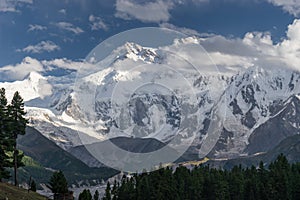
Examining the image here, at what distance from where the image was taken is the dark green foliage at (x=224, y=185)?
155500 mm

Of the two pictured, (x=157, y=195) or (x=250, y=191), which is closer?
(x=157, y=195)

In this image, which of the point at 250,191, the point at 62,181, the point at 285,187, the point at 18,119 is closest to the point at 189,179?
the point at 250,191

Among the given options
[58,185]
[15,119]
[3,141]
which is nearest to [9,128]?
[15,119]

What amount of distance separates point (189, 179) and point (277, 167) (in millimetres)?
33364

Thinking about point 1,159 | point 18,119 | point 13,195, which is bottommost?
point 13,195

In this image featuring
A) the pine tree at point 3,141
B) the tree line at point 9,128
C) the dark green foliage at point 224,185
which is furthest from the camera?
the dark green foliage at point 224,185

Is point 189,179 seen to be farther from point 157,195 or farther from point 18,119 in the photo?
point 18,119

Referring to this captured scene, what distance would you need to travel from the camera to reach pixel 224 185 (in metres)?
173

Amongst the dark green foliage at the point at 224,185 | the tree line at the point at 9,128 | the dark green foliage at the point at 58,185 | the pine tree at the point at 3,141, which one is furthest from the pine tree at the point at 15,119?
the dark green foliage at the point at 224,185

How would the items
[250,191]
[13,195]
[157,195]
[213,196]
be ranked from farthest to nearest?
[213,196] → [250,191] → [157,195] → [13,195]

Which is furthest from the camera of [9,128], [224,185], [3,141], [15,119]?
[224,185]

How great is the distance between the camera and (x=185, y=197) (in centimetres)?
17475

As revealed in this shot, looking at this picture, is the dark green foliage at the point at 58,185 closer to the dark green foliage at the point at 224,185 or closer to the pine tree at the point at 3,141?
the pine tree at the point at 3,141

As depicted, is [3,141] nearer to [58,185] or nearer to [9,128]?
[9,128]
